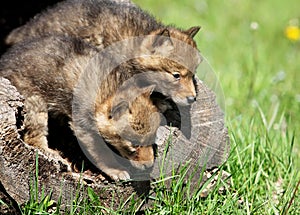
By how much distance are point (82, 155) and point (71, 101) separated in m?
0.41

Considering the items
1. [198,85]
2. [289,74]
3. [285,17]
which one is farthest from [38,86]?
[285,17]

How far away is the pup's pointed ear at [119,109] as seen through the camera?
12.8 ft

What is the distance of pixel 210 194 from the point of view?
4051 millimetres

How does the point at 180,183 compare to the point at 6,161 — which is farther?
the point at 180,183

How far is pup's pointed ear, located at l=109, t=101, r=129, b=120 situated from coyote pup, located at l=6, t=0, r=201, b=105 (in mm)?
647

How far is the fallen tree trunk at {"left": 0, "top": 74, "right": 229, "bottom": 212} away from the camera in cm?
362

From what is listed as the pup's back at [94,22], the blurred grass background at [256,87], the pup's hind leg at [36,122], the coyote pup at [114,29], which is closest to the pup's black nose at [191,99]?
the coyote pup at [114,29]

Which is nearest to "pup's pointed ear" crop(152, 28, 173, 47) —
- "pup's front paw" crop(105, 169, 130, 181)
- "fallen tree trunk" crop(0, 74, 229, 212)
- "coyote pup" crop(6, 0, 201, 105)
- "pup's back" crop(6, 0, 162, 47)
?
"coyote pup" crop(6, 0, 201, 105)

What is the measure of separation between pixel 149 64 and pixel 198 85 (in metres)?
0.47

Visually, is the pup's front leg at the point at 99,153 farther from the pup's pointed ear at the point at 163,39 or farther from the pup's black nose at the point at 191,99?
the pup's pointed ear at the point at 163,39

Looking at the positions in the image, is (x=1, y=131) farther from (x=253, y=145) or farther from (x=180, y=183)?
(x=253, y=145)

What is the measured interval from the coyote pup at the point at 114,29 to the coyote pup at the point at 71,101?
1.43ft

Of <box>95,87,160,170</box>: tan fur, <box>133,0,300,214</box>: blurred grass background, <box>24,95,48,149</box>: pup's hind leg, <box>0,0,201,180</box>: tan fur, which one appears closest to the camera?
<box>95,87,160,170</box>: tan fur

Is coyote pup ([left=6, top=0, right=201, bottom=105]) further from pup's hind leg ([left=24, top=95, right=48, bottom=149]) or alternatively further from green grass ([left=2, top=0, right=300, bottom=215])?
pup's hind leg ([left=24, top=95, right=48, bottom=149])
